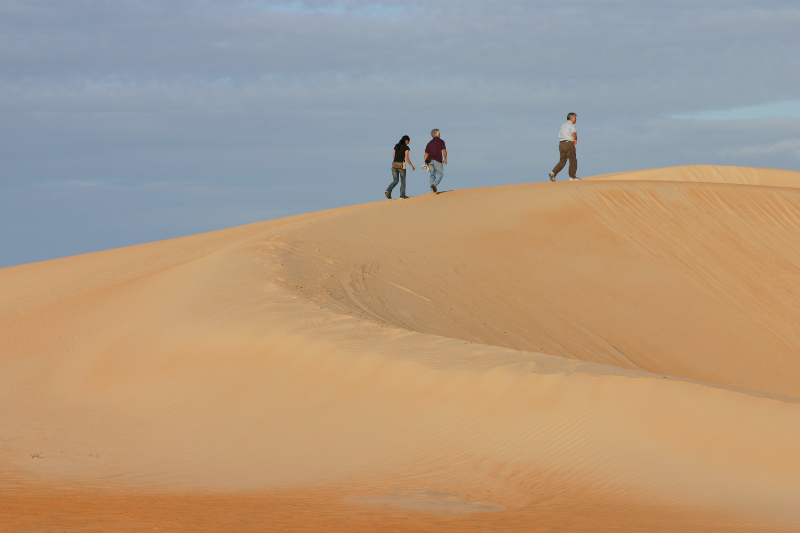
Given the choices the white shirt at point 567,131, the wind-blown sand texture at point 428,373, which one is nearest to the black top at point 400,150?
the wind-blown sand texture at point 428,373

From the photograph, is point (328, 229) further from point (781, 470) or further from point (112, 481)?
point (781, 470)

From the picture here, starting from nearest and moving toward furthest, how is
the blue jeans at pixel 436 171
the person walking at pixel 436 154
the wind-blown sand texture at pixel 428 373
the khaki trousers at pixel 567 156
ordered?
the wind-blown sand texture at pixel 428 373 < the person walking at pixel 436 154 < the blue jeans at pixel 436 171 < the khaki trousers at pixel 567 156

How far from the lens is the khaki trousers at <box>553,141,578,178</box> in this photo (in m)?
18.6

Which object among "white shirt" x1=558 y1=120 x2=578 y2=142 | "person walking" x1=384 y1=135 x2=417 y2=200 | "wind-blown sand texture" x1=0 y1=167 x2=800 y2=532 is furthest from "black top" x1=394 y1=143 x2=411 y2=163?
"white shirt" x1=558 y1=120 x2=578 y2=142

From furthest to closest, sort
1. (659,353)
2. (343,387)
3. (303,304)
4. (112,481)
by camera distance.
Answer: (659,353) < (303,304) < (343,387) < (112,481)

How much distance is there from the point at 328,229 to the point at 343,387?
26.7ft

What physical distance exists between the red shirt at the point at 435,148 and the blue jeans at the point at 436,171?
0.89 ft

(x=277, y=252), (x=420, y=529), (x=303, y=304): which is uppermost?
(x=277, y=252)

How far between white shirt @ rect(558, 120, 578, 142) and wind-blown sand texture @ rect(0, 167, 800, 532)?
5.70 ft

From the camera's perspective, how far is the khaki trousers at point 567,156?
731 inches

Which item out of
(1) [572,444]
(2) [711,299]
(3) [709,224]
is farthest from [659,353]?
(1) [572,444]

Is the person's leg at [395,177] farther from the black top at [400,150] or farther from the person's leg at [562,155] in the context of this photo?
the person's leg at [562,155]

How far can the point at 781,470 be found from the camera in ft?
22.0

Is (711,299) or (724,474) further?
(711,299)
